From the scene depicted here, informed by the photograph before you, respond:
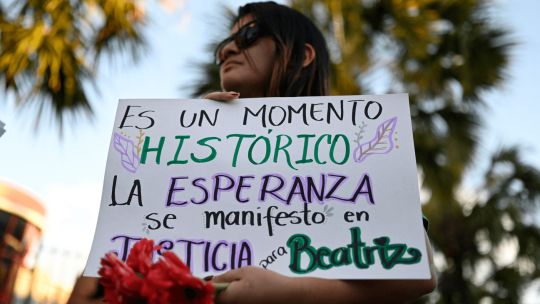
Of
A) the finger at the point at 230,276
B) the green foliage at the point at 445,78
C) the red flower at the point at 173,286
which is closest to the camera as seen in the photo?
the red flower at the point at 173,286

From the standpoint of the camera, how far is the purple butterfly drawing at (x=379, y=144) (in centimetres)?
77

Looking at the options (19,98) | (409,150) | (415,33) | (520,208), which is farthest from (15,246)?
(409,150)

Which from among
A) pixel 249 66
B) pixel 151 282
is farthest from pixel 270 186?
pixel 249 66

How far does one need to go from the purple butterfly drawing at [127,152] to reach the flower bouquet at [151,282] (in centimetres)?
24

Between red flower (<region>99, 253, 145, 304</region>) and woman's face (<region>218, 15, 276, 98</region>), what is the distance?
559 mm

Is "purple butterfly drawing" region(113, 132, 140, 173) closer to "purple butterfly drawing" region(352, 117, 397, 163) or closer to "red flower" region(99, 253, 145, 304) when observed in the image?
"red flower" region(99, 253, 145, 304)

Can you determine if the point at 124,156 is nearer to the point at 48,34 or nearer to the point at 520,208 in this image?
the point at 48,34

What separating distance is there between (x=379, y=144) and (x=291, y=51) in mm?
407

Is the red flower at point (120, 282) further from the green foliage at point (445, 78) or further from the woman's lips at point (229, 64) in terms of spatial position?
the green foliage at point (445, 78)

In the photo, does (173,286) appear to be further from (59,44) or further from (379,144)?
(59,44)

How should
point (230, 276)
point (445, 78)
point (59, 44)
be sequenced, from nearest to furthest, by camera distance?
point (230, 276) < point (59, 44) < point (445, 78)

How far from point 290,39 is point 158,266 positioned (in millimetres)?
718

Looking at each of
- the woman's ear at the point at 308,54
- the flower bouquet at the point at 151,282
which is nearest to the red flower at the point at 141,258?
the flower bouquet at the point at 151,282

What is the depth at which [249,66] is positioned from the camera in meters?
1.04
